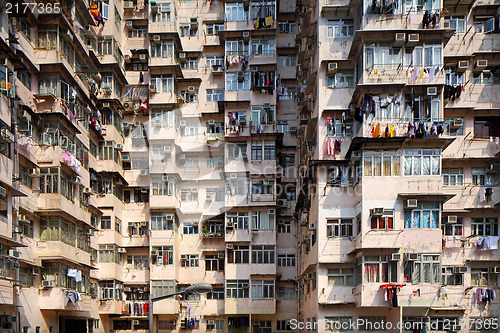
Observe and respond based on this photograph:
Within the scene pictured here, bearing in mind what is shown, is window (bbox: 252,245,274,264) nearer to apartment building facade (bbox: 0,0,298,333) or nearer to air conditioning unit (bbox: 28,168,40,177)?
apartment building facade (bbox: 0,0,298,333)

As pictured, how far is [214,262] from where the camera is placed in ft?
98.9

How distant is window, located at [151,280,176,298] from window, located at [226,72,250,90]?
34.1 feet

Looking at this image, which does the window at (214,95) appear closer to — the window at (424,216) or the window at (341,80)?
the window at (341,80)

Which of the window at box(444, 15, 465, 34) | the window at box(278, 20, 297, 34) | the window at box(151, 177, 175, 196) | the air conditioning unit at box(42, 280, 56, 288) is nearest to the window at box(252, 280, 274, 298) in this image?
the window at box(151, 177, 175, 196)

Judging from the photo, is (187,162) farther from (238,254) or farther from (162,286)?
(162,286)

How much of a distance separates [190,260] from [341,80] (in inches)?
482

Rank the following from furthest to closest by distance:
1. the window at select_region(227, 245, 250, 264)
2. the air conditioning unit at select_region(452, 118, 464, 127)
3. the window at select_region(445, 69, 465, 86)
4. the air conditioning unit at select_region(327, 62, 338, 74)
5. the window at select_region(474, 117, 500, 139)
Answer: the window at select_region(227, 245, 250, 264) → the window at select_region(474, 117, 500, 139) → the window at select_region(445, 69, 465, 86) → the air conditioning unit at select_region(327, 62, 338, 74) → the air conditioning unit at select_region(452, 118, 464, 127)

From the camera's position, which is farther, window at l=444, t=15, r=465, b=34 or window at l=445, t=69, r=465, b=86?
window at l=444, t=15, r=465, b=34

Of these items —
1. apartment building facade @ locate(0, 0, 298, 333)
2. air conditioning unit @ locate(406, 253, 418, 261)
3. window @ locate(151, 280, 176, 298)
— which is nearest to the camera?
air conditioning unit @ locate(406, 253, 418, 261)

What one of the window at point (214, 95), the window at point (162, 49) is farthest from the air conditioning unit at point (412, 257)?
the window at point (162, 49)

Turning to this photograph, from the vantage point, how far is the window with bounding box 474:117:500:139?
25.3 metres

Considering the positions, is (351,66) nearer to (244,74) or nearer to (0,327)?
(244,74)

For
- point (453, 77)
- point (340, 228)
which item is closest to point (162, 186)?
point (340, 228)

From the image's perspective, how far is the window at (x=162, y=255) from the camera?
29078mm
